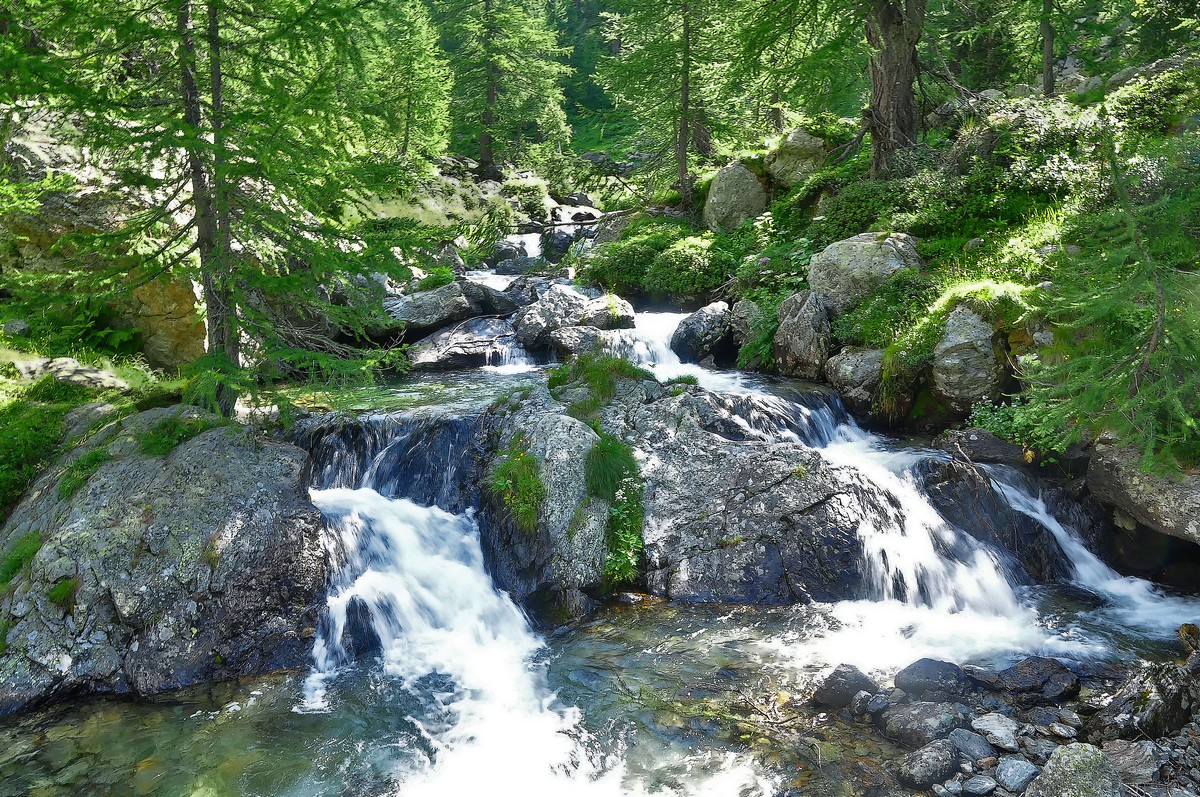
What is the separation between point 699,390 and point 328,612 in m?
5.99

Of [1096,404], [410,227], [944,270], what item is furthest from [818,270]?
[410,227]

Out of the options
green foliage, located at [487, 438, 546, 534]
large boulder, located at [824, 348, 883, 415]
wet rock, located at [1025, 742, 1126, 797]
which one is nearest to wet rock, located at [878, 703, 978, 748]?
wet rock, located at [1025, 742, 1126, 797]

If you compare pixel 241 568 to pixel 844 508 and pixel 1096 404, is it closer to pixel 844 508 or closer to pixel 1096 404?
pixel 844 508

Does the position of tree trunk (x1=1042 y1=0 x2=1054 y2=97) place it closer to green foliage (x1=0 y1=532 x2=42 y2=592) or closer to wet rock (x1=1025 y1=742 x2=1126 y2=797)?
wet rock (x1=1025 y1=742 x2=1126 y2=797)

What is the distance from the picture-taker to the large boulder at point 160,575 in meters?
6.88

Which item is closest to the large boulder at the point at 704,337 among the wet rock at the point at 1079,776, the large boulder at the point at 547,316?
the large boulder at the point at 547,316

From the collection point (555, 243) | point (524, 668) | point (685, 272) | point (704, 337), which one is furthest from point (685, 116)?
point (524, 668)

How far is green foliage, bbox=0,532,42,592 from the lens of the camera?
7.32 m

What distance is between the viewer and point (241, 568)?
7445 mm

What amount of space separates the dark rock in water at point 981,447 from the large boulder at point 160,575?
8.48m

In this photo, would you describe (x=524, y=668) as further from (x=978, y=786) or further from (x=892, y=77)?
(x=892, y=77)

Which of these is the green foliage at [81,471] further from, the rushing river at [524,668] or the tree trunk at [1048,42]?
the tree trunk at [1048,42]

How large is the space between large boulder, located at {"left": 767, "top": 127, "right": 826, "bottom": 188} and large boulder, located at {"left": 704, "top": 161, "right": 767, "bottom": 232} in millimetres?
693

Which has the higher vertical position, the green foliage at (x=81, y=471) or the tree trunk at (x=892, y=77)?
the tree trunk at (x=892, y=77)
